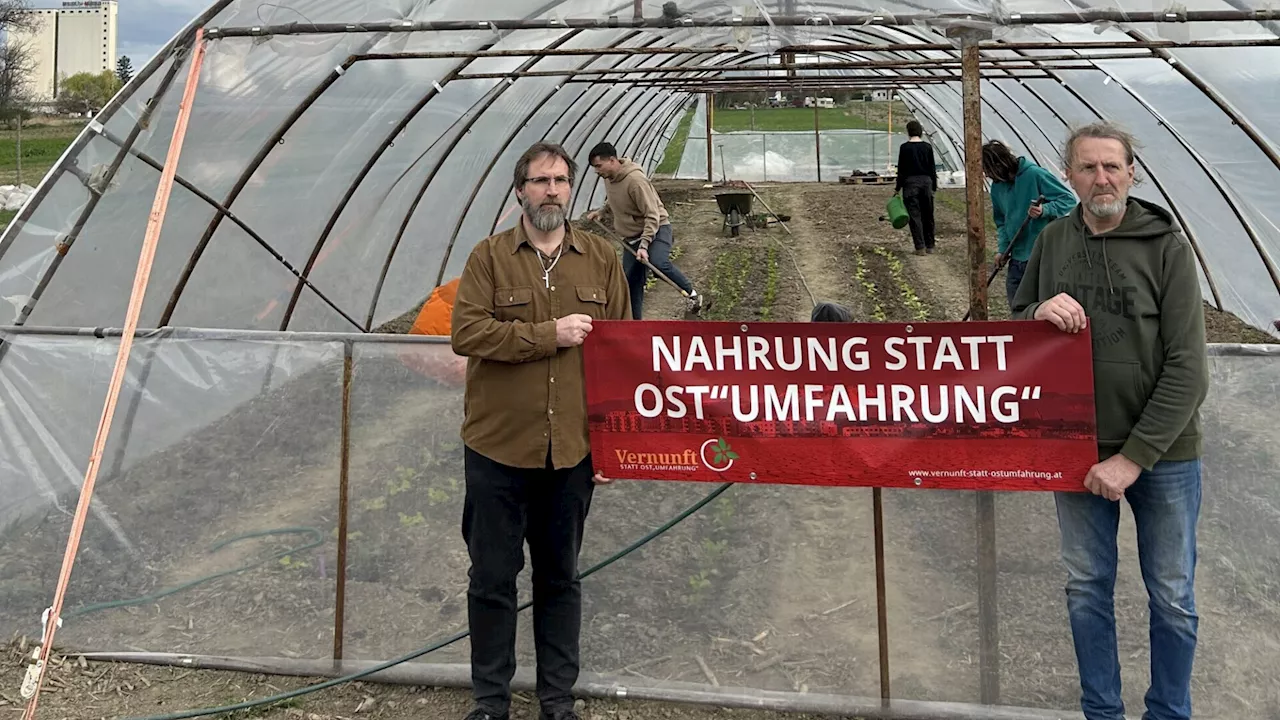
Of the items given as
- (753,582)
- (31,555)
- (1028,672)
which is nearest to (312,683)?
(31,555)

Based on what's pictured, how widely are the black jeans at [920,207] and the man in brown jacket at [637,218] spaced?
5556mm

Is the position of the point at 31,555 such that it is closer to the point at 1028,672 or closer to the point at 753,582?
the point at 753,582

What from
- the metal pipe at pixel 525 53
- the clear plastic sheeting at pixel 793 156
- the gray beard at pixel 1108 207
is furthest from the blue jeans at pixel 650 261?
the clear plastic sheeting at pixel 793 156

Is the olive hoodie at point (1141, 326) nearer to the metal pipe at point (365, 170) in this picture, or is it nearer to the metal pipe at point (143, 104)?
the metal pipe at point (143, 104)

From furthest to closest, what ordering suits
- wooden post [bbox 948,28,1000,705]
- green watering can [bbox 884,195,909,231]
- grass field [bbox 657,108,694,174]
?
grass field [bbox 657,108,694,174], green watering can [bbox 884,195,909,231], wooden post [bbox 948,28,1000,705]

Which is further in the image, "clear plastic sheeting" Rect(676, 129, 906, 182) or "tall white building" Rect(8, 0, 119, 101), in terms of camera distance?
"tall white building" Rect(8, 0, 119, 101)

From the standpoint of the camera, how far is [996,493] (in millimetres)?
3086

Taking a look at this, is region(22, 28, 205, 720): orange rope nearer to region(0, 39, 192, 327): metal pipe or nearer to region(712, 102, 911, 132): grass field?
region(0, 39, 192, 327): metal pipe

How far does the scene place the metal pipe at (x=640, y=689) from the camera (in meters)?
3.01

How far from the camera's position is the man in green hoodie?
7.70 feet

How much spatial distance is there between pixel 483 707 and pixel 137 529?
1808 millimetres

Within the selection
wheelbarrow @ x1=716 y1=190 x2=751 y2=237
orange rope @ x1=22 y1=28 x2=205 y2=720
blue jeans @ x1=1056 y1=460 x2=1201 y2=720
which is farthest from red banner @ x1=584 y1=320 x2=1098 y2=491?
wheelbarrow @ x1=716 y1=190 x2=751 y2=237

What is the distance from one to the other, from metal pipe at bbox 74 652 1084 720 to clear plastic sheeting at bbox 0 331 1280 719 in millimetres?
36

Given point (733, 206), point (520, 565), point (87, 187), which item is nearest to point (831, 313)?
point (520, 565)
